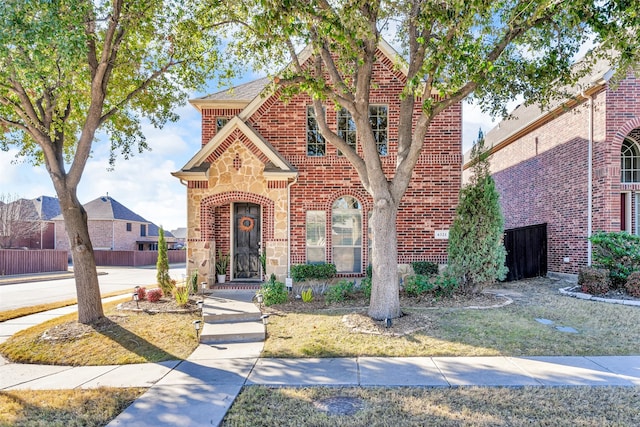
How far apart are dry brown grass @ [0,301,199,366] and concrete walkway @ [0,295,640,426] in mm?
295

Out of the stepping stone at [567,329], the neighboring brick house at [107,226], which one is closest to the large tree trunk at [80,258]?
the stepping stone at [567,329]

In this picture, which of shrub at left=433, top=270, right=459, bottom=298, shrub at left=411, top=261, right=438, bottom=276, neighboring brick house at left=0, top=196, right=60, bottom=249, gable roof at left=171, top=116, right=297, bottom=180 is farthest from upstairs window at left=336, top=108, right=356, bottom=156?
neighboring brick house at left=0, top=196, right=60, bottom=249

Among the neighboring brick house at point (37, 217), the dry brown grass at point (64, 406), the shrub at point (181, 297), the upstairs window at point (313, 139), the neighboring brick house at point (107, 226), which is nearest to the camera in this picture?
the dry brown grass at point (64, 406)

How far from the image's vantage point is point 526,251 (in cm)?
1277

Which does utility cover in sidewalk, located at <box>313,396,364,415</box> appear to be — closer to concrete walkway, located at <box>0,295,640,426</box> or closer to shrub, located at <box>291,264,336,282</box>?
concrete walkway, located at <box>0,295,640,426</box>

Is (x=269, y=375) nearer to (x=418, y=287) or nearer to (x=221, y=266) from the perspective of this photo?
(x=418, y=287)

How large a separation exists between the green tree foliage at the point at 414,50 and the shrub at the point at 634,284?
5.12 m

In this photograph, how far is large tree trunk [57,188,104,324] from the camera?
7508mm

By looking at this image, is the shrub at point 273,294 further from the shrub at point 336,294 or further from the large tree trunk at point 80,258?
the large tree trunk at point 80,258

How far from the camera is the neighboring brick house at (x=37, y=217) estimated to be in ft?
102

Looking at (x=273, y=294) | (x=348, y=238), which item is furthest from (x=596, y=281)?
(x=273, y=294)

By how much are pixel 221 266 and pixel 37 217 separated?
32438 millimetres

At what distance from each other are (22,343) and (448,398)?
24.5ft

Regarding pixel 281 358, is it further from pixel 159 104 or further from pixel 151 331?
pixel 159 104
